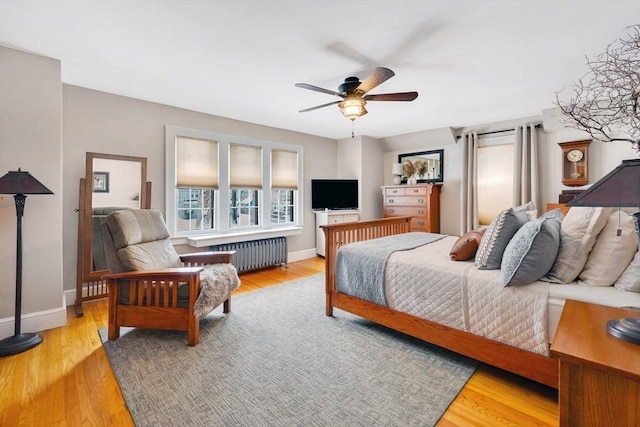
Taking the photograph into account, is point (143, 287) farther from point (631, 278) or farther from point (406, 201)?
point (406, 201)

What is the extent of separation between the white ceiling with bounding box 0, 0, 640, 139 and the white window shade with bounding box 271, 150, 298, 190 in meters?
1.57

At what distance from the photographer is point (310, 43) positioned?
2365mm

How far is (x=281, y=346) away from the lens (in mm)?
2365

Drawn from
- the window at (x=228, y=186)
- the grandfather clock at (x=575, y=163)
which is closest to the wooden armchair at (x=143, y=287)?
the window at (x=228, y=186)

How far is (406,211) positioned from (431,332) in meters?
3.61

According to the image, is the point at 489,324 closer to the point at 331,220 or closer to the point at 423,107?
the point at 423,107

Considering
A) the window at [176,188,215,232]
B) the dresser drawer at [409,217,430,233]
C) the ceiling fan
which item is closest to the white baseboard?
the window at [176,188,215,232]

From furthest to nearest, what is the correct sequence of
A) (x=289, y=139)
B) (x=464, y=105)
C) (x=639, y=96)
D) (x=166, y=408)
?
(x=289, y=139)
(x=464, y=105)
(x=166, y=408)
(x=639, y=96)

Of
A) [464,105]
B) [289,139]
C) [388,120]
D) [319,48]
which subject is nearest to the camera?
[319,48]

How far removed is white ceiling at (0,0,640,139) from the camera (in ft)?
6.41

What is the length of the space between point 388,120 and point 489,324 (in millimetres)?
3516

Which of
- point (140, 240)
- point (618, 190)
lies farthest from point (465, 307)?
point (140, 240)

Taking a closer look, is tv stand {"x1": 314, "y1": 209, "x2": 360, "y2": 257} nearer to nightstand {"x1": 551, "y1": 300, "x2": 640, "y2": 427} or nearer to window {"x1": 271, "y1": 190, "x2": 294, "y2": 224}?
window {"x1": 271, "y1": 190, "x2": 294, "y2": 224}

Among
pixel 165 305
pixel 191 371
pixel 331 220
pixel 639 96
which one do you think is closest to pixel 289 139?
pixel 331 220
